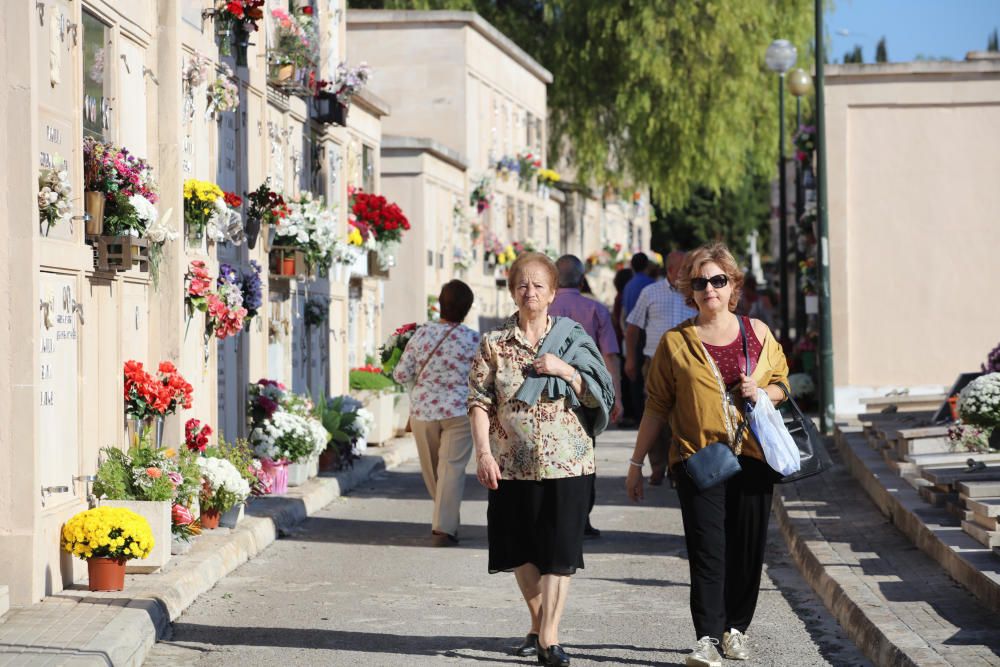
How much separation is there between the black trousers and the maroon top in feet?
1.24

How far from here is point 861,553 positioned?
10773 mm

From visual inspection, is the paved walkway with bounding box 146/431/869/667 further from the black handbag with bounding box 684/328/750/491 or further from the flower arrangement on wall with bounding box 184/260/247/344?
the flower arrangement on wall with bounding box 184/260/247/344

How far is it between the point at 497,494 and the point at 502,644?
918mm

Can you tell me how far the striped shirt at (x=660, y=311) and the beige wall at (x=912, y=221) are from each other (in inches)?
338

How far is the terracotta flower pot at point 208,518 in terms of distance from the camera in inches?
472

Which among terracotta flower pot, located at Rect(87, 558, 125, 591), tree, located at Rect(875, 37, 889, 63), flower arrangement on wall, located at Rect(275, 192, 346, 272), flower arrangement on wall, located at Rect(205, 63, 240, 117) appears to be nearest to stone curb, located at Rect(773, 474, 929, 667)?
terracotta flower pot, located at Rect(87, 558, 125, 591)

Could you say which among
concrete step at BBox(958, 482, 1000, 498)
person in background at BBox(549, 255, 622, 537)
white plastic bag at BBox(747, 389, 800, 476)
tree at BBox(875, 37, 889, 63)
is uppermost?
tree at BBox(875, 37, 889, 63)

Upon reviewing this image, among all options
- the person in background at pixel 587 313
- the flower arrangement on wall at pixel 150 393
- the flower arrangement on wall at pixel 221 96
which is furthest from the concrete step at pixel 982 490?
the flower arrangement on wall at pixel 221 96

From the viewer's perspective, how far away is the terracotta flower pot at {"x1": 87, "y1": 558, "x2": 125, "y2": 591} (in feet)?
31.0

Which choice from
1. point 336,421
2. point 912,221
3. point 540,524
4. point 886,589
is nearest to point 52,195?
point 540,524

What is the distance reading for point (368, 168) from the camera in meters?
24.0

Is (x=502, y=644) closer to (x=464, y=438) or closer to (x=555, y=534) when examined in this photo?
(x=555, y=534)

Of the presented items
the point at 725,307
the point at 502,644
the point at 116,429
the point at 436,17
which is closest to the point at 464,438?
the point at 116,429

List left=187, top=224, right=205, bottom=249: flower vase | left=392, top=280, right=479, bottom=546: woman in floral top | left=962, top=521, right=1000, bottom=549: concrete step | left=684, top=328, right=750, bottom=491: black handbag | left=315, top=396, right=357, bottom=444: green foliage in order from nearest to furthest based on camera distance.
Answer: left=684, top=328, right=750, bottom=491: black handbag → left=962, top=521, right=1000, bottom=549: concrete step → left=392, top=280, right=479, bottom=546: woman in floral top → left=187, top=224, right=205, bottom=249: flower vase → left=315, top=396, right=357, bottom=444: green foliage
